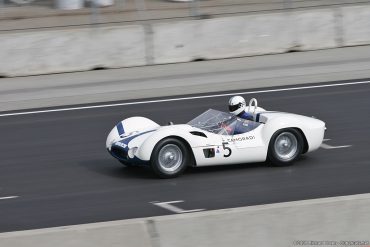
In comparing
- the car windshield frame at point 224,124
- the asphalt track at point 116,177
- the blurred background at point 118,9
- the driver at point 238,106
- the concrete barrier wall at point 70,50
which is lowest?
the asphalt track at point 116,177

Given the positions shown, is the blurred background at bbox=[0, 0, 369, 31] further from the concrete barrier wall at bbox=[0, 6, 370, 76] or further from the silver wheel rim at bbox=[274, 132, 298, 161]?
the silver wheel rim at bbox=[274, 132, 298, 161]

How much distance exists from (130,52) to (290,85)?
3.88 m

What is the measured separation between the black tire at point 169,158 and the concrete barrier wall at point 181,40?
8.83 m

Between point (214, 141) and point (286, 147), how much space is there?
3.55 ft

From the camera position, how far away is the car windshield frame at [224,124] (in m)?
11.9

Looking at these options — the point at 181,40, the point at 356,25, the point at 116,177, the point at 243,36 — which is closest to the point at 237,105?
the point at 116,177

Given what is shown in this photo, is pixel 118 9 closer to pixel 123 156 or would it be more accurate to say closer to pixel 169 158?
pixel 123 156

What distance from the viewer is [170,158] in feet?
37.7

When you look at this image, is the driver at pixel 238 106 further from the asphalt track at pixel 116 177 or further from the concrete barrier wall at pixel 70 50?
the concrete barrier wall at pixel 70 50

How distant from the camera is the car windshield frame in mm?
11852

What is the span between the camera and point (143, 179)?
38.3ft

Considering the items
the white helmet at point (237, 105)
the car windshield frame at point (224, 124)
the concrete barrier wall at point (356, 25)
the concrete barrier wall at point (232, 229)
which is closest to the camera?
the concrete barrier wall at point (232, 229)

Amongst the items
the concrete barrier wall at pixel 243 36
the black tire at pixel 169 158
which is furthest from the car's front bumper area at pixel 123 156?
the concrete barrier wall at pixel 243 36

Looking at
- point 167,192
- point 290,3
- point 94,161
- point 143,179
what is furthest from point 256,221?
point 290,3
